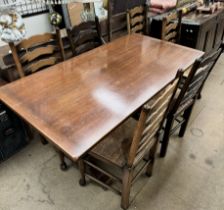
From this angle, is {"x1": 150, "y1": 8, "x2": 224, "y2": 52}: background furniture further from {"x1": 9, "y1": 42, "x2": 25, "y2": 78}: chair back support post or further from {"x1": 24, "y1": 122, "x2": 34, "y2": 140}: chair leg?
{"x1": 24, "y1": 122, "x2": 34, "y2": 140}: chair leg

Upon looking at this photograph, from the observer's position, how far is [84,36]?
206 centimetres

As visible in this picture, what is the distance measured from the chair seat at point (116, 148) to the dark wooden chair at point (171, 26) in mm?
1349

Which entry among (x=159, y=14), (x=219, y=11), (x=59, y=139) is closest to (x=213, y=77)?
(x=219, y=11)

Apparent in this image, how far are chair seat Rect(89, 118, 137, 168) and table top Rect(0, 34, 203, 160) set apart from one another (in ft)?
0.77

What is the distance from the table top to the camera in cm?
109

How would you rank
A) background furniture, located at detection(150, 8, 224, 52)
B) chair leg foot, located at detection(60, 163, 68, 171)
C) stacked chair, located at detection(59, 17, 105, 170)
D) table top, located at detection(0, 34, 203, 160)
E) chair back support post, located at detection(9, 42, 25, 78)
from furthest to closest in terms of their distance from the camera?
background furniture, located at detection(150, 8, 224, 52), stacked chair, located at detection(59, 17, 105, 170), chair leg foot, located at detection(60, 163, 68, 171), chair back support post, located at detection(9, 42, 25, 78), table top, located at detection(0, 34, 203, 160)

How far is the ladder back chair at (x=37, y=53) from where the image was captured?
5.40ft

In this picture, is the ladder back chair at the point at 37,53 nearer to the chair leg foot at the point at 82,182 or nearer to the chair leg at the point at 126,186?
the chair leg foot at the point at 82,182

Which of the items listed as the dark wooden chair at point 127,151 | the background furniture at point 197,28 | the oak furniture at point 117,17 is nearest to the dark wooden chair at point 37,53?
the dark wooden chair at point 127,151

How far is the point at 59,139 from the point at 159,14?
262 centimetres

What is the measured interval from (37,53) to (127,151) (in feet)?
3.52

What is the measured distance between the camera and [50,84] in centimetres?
147

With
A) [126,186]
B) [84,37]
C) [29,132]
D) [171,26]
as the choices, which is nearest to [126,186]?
[126,186]

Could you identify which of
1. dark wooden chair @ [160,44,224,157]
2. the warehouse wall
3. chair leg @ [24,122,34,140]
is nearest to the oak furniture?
the warehouse wall
